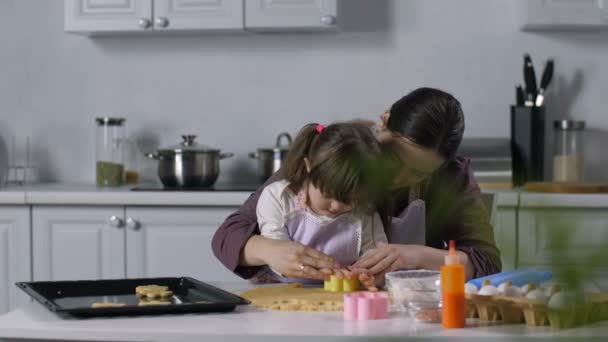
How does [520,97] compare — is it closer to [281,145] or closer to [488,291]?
[281,145]

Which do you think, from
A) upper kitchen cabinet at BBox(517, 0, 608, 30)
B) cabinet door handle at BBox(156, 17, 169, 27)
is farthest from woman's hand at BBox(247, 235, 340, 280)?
upper kitchen cabinet at BBox(517, 0, 608, 30)

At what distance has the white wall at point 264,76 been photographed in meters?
3.72

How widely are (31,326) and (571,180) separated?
2.58 meters

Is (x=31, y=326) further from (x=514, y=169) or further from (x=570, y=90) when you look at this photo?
(x=570, y=90)

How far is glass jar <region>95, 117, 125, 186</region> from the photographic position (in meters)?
3.72

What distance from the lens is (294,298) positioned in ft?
5.54

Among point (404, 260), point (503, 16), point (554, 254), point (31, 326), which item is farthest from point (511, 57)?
point (554, 254)

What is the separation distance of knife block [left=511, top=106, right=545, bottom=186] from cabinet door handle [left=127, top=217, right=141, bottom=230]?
1485 millimetres

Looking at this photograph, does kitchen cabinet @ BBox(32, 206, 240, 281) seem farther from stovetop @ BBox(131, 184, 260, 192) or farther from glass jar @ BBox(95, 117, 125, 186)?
glass jar @ BBox(95, 117, 125, 186)

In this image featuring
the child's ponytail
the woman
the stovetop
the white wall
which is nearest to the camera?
the woman

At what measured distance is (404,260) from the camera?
1.80 m

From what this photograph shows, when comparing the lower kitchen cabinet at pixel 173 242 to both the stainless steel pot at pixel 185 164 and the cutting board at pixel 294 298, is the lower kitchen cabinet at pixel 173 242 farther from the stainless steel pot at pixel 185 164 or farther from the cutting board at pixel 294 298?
the cutting board at pixel 294 298

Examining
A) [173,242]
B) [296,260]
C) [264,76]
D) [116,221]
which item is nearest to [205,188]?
[173,242]

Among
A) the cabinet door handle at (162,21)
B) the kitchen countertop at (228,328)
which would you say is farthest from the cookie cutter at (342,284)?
the cabinet door handle at (162,21)
